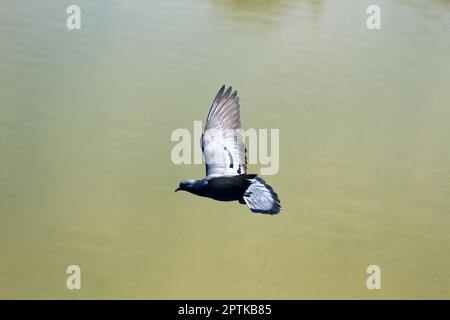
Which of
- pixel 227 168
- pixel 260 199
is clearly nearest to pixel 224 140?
pixel 227 168

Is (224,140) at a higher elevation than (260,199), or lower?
higher

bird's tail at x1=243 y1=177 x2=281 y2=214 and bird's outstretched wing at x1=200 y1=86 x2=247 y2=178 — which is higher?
bird's outstretched wing at x1=200 y1=86 x2=247 y2=178

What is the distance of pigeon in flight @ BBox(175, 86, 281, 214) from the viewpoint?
1886 millimetres

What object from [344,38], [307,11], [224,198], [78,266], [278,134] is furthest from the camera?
[307,11]

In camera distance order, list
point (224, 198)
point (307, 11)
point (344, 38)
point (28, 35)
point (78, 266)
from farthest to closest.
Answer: point (307, 11)
point (344, 38)
point (28, 35)
point (78, 266)
point (224, 198)

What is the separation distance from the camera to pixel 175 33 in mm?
3887

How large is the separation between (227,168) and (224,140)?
0.33 ft

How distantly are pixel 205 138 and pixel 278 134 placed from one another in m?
1.07

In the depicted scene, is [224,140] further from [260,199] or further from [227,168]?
[260,199]

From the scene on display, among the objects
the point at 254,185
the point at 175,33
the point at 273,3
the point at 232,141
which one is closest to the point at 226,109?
the point at 232,141

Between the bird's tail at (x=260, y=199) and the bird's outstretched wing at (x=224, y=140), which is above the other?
the bird's outstretched wing at (x=224, y=140)

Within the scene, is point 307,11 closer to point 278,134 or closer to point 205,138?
point 278,134

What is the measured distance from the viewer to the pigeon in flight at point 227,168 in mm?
1886

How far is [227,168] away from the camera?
1.92m
